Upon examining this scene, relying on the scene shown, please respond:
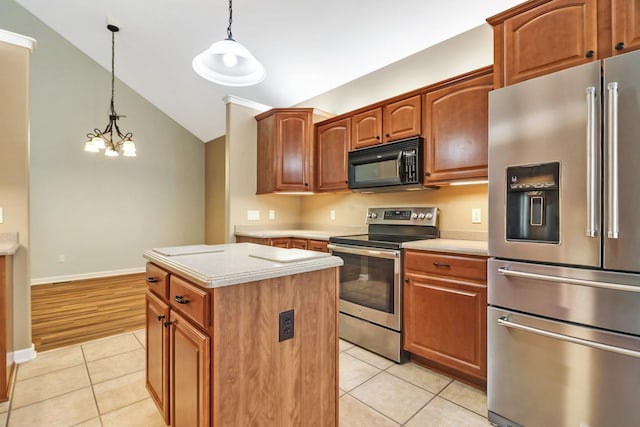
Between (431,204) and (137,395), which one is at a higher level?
(431,204)

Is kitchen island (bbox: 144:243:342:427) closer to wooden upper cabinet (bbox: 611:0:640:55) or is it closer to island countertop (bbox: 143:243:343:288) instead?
island countertop (bbox: 143:243:343:288)

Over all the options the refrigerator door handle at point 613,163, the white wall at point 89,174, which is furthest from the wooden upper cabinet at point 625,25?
the white wall at point 89,174

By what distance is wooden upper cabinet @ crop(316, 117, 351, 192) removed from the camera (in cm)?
320

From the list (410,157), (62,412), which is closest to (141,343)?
(62,412)

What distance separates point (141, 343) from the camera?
2697 millimetres

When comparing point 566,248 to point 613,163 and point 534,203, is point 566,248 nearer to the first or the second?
point 534,203

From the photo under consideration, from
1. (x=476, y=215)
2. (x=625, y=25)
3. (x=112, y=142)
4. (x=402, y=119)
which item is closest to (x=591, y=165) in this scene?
(x=625, y=25)

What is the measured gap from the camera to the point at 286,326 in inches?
49.4

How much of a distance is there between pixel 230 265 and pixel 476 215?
201cm

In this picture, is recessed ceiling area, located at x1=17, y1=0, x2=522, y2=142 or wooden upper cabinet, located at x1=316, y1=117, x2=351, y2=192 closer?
recessed ceiling area, located at x1=17, y1=0, x2=522, y2=142

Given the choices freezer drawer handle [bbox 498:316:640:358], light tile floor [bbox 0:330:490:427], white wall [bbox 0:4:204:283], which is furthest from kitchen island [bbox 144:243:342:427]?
white wall [bbox 0:4:204:283]

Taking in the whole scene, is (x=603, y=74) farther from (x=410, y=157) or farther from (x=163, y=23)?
(x=163, y=23)

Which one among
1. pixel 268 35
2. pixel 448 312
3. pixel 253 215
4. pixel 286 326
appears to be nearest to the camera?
pixel 286 326

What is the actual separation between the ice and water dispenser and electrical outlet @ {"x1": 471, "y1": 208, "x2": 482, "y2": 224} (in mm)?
794
